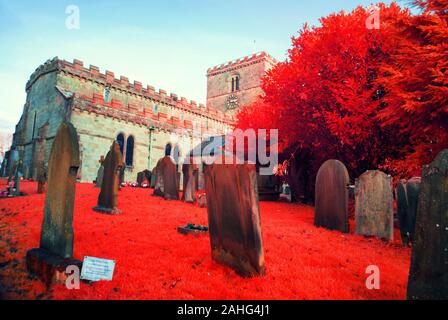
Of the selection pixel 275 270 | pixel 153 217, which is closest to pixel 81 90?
pixel 153 217

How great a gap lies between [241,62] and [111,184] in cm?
4116

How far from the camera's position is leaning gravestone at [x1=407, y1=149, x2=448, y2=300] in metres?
2.40

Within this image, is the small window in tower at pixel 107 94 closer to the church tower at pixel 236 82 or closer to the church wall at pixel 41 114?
the church wall at pixel 41 114

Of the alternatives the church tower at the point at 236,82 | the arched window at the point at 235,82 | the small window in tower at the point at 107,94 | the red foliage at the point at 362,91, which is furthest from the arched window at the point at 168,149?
the arched window at the point at 235,82

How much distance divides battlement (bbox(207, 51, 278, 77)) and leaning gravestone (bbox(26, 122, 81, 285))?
41.5 meters

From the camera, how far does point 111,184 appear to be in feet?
25.4

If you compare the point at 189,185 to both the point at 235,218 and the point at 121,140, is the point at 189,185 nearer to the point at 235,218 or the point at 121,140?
the point at 235,218

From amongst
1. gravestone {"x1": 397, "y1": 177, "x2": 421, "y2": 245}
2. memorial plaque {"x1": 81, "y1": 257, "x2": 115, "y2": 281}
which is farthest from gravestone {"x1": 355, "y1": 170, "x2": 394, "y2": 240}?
memorial plaque {"x1": 81, "y1": 257, "x2": 115, "y2": 281}

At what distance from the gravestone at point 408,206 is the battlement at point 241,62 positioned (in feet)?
129

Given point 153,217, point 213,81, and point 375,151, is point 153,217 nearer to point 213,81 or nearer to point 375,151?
point 375,151

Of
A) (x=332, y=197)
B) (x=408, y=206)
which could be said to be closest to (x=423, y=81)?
(x=408, y=206)

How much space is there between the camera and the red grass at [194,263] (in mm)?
2902

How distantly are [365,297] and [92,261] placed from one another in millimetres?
3211
